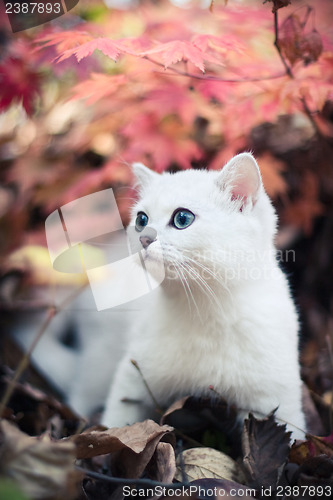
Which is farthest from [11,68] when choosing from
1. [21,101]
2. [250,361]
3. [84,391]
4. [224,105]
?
[250,361]

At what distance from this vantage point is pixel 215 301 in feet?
3.90

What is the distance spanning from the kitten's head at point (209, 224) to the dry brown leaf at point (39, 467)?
0.50 meters

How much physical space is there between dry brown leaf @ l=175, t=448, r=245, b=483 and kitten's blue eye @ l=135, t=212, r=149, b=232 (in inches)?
23.8

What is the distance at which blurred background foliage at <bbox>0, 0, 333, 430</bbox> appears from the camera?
55.6 inches

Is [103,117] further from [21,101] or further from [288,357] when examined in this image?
[288,357]

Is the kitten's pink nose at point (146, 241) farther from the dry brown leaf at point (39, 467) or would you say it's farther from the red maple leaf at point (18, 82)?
the red maple leaf at point (18, 82)

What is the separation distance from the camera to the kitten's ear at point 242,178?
1.08 meters

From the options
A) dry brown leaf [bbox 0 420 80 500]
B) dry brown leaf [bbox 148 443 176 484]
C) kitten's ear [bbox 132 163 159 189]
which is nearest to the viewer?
dry brown leaf [bbox 0 420 80 500]

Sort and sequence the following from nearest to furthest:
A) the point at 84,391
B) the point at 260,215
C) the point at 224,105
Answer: the point at 260,215
the point at 84,391
the point at 224,105

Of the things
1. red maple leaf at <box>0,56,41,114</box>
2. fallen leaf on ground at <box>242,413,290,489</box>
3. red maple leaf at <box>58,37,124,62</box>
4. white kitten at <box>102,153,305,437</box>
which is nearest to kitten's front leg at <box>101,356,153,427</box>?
white kitten at <box>102,153,305,437</box>

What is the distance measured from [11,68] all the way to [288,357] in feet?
4.88

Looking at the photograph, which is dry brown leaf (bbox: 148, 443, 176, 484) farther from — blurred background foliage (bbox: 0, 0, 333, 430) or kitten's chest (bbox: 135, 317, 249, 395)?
blurred background foliage (bbox: 0, 0, 333, 430)

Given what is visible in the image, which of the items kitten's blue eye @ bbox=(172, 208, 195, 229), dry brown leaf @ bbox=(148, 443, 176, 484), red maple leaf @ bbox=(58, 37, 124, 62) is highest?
red maple leaf @ bbox=(58, 37, 124, 62)

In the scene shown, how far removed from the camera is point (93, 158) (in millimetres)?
2545
